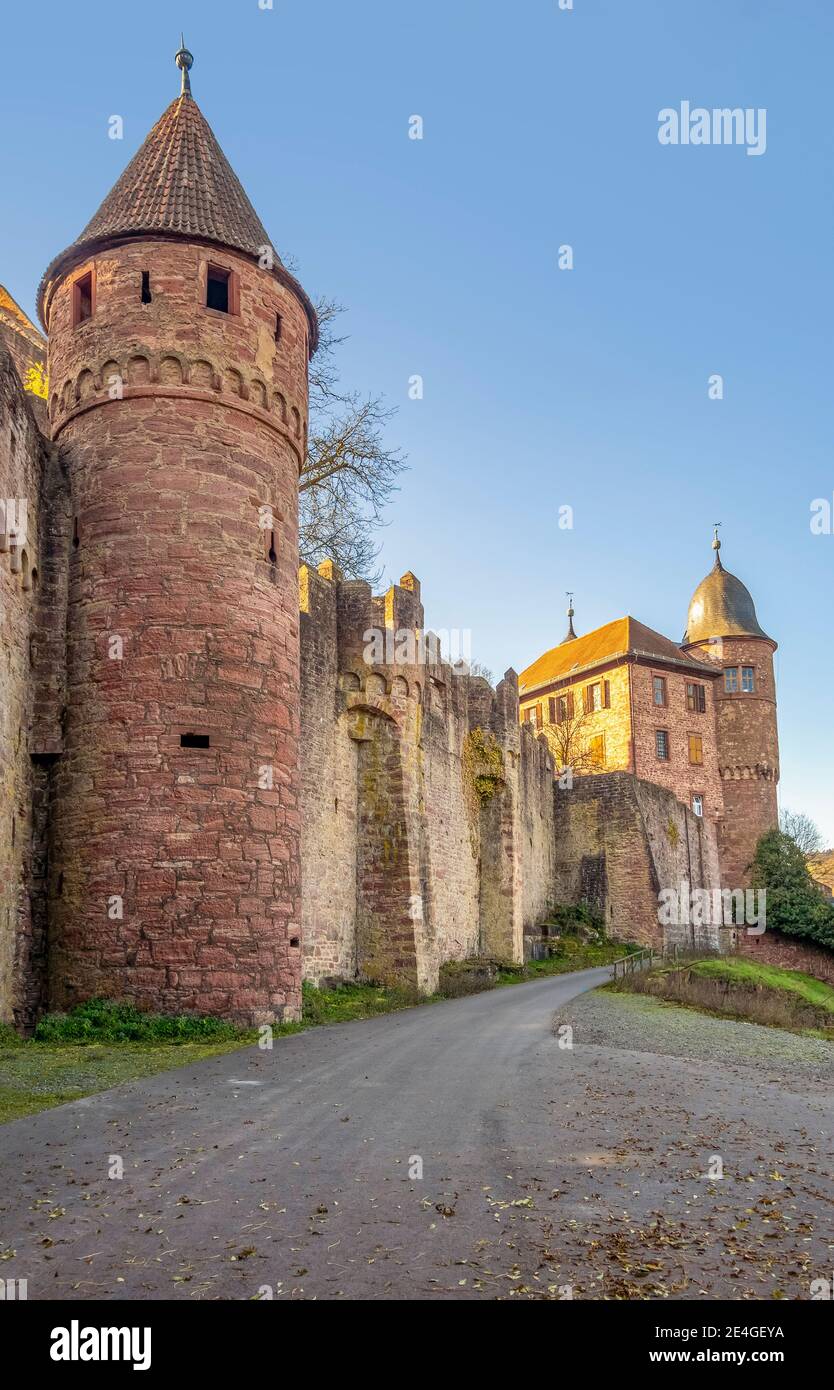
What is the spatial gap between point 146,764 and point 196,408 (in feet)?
18.2

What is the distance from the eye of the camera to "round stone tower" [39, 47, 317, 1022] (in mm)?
15172

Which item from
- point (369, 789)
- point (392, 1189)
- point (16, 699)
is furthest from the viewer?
point (369, 789)

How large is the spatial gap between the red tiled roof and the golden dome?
185 centimetres

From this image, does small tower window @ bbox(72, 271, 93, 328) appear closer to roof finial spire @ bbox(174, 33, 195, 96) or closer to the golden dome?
roof finial spire @ bbox(174, 33, 195, 96)

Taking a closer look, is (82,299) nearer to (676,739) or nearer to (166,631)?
(166,631)

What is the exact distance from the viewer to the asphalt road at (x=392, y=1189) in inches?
201

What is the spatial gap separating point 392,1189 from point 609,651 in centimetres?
5471

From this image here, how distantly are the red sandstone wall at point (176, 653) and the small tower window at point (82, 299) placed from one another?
16 centimetres

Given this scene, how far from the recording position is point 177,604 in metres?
16.2

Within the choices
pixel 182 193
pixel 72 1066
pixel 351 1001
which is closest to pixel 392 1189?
pixel 72 1066

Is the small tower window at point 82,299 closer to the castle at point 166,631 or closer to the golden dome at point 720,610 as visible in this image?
the castle at point 166,631

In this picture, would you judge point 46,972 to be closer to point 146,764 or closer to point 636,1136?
point 146,764

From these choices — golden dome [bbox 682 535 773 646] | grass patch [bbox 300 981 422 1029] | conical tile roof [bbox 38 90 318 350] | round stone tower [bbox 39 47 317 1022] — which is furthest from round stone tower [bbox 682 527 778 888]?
conical tile roof [bbox 38 90 318 350]

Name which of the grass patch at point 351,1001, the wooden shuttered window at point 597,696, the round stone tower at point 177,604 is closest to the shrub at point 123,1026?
the round stone tower at point 177,604
